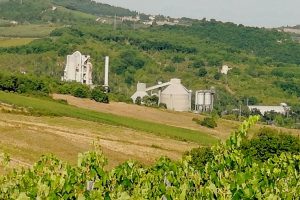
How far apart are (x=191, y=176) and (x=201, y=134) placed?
93730mm

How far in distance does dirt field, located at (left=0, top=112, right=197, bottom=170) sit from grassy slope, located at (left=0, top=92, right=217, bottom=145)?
14.7ft

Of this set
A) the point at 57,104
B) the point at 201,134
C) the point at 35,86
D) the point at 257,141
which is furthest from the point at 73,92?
the point at 257,141

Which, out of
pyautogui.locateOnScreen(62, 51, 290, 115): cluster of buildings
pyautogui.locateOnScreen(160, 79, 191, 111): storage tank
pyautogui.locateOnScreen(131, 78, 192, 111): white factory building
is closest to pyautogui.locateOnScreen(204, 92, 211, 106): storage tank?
pyautogui.locateOnScreen(62, 51, 290, 115): cluster of buildings

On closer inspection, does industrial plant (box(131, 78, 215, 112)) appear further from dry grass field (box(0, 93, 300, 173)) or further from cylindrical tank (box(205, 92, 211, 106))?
dry grass field (box(0, 93, 300, 173))

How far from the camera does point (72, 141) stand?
88.4m

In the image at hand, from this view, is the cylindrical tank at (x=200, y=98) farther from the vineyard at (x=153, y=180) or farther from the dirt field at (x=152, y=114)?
the vineyard at (x=153, y=180)

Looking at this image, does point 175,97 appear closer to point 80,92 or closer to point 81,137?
point 80,92

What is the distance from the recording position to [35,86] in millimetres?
132125

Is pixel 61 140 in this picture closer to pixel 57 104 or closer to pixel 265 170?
pixel 57 104

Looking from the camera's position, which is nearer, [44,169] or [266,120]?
[44,169]

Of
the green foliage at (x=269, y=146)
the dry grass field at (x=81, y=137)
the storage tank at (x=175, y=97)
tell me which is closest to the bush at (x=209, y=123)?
the dry grass field at (x=81, y=137)

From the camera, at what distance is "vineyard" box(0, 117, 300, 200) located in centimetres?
2120

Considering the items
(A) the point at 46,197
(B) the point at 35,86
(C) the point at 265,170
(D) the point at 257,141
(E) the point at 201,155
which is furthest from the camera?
(B) the point at 35,86

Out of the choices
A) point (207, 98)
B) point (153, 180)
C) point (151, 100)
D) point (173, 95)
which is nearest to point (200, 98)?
point (207, 98)
